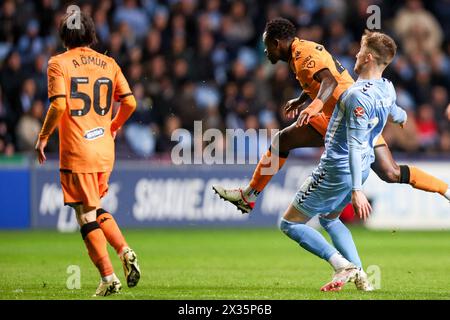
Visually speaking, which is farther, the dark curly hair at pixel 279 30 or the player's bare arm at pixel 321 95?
the dark curly hair at pixel 279 30

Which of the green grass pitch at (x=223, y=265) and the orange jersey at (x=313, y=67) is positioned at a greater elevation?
the orange jersey at (x=313, y=67)

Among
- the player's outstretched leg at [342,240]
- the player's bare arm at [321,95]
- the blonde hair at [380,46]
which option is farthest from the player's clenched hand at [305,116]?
the player's outstretched leg at [342,240]

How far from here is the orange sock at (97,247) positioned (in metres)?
8.89

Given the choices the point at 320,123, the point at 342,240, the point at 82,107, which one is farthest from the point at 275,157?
the point at 82,107

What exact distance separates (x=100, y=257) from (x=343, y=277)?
6.59 ft

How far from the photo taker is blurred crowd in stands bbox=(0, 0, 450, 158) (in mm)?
17547

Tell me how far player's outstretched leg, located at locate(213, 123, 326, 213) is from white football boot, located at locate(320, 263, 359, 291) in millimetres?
1439

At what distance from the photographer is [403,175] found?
953 cm

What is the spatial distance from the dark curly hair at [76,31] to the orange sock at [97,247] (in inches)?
58.7

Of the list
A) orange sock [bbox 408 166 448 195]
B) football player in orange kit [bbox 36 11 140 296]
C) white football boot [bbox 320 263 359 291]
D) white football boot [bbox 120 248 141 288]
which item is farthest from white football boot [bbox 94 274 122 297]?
orange sock [bbox 408 166 448 195]

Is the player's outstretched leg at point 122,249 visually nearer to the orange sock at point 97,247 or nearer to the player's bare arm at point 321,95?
the orange sock at point 97,247

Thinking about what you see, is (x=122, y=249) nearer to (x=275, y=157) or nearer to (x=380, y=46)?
(x=275, y=157)

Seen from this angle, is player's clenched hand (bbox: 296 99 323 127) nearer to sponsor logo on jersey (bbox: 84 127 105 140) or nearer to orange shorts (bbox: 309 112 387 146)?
orange shorts (bbox: 309 112 387 146)
